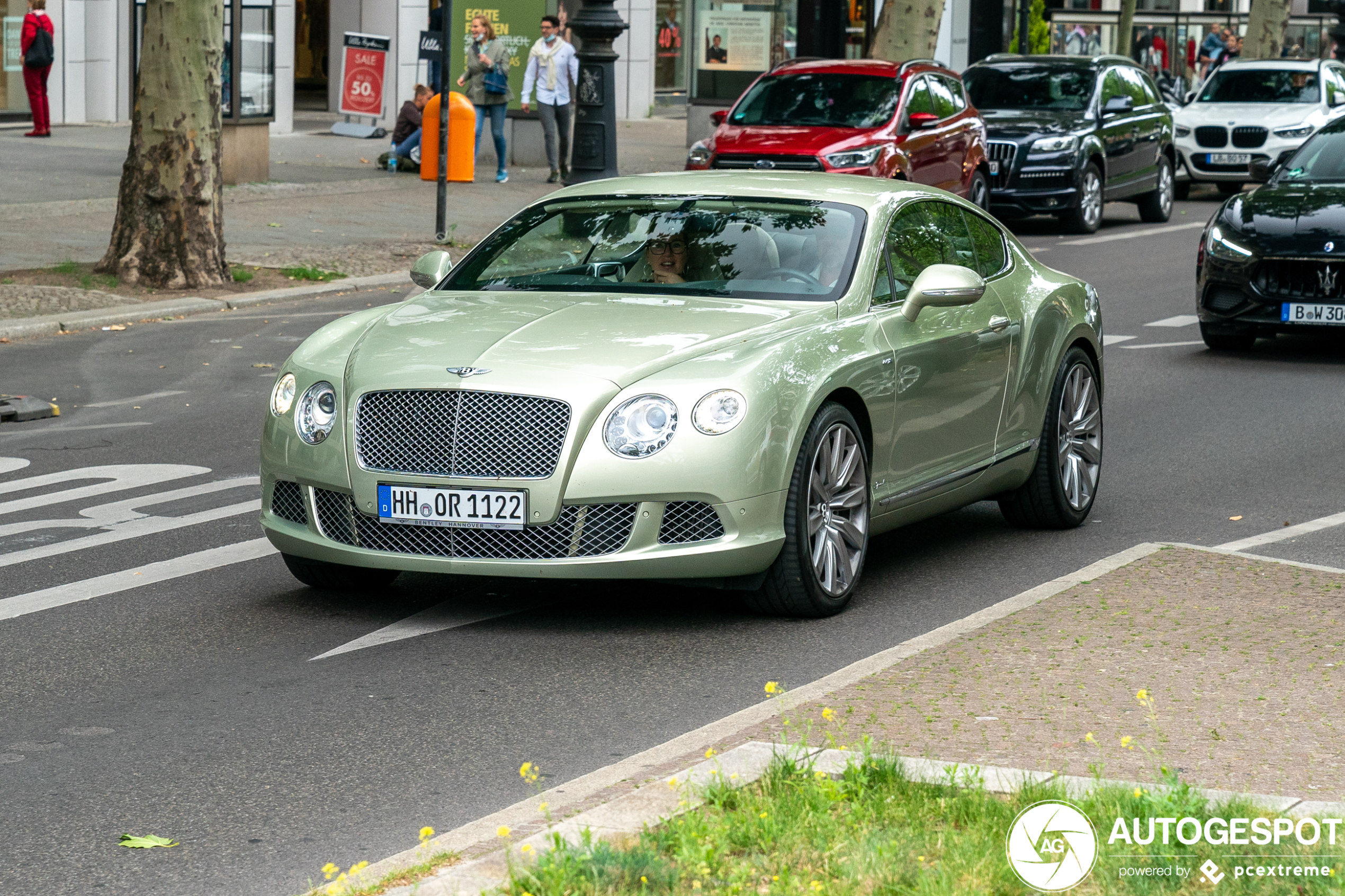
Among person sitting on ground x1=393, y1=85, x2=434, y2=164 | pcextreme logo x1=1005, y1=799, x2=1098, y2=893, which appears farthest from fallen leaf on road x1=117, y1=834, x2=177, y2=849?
person sitting on ground x1=393, y1=85, x2=434, y2=164

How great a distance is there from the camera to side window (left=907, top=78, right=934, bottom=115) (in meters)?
21.1

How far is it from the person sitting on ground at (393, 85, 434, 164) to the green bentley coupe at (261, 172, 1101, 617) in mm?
18033

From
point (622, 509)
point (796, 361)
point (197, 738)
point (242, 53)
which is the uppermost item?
point (242, 53)

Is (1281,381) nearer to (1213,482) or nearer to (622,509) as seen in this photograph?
(1213,482)

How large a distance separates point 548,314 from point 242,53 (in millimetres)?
17258

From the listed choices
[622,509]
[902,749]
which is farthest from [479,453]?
[902,749]

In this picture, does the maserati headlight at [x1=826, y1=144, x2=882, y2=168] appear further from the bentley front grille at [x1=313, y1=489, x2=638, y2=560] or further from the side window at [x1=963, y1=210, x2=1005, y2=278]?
the bentley front grille at [x1=313, y1=489, x2=638, y2=560]

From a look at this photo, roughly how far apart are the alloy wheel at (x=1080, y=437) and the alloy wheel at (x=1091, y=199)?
14543mm

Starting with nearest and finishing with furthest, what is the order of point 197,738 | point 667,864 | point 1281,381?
1. point 667,864
2. point 197,738
3. point 1281,381

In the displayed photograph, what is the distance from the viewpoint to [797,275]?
753cm

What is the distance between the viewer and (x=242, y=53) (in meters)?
23.4

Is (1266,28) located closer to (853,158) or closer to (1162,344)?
(853,158)

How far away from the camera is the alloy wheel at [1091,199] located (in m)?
23.2

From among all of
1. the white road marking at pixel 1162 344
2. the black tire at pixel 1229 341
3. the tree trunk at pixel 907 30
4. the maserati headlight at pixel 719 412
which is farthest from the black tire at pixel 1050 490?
the tree trunk at pixel 907 30
